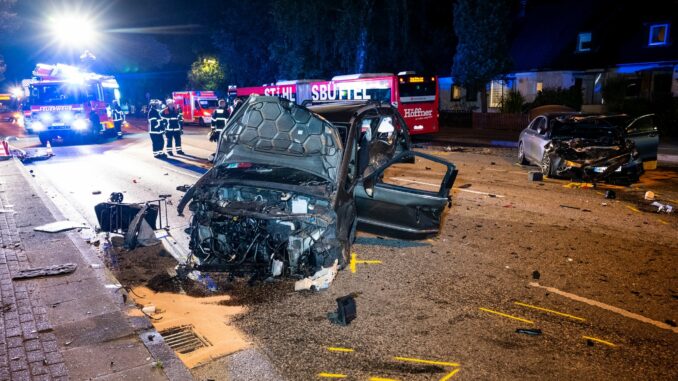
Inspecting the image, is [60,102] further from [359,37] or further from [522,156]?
[522,156]

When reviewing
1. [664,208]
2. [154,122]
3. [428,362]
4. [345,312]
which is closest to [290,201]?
[345,312]

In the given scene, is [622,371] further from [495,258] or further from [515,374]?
[495,258]

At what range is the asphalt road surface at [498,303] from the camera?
416 cm

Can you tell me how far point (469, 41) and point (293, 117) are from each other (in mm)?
25033

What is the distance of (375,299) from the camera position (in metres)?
5.48

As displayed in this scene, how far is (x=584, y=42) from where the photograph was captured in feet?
104

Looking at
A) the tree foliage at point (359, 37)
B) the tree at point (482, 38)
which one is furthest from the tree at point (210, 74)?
the tree at point (482, 38)

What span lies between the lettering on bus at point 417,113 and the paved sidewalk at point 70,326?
57.0ft

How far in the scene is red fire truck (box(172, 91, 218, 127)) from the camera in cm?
3599

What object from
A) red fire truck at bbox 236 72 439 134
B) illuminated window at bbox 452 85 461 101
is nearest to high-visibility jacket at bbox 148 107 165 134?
red fire truck at bbox 236 72 439 134

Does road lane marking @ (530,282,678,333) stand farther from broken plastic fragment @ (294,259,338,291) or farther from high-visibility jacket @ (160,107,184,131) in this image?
high-visibility jacket @ (160,107,184,131)

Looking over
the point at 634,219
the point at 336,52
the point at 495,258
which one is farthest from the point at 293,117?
the point at 336,52

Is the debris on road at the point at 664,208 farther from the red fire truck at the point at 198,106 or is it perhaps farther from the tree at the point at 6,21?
the tree at the point at 6,21

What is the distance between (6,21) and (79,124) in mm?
44202
